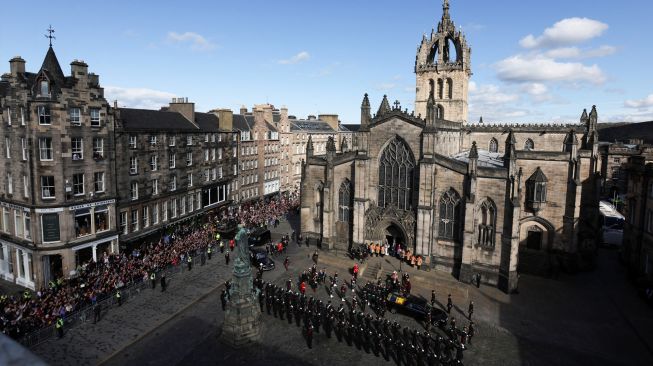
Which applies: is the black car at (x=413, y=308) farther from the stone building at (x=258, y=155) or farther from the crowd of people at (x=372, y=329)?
the stone building at (x=258, y=155)

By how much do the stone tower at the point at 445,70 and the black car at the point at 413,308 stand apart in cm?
2647

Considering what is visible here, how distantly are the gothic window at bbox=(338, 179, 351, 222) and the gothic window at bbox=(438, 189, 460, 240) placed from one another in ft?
28.9

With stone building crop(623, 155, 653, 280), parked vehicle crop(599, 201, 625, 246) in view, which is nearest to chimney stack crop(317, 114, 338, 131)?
parked vehicle crop(599, 201, 625, 246)

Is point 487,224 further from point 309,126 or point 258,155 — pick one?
point 309,126

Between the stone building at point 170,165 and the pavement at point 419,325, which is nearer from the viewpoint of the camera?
the pavement at point 419,325

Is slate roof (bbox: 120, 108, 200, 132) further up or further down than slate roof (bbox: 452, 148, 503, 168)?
further up

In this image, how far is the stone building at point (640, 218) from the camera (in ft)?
103

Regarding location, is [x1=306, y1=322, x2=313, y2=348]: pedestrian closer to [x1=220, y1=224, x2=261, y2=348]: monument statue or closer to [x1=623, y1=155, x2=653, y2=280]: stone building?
[x1=220, y1=224, x2=261, y2=348]: monument statue

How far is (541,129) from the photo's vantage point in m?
43.1

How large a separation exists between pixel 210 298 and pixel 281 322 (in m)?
6.07

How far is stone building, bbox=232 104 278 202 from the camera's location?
55.1 m

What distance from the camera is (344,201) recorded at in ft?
128

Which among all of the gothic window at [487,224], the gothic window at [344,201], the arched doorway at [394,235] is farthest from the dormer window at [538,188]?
the gothic window at [344,201]

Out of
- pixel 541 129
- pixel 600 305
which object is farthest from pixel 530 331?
pixel 541 129
